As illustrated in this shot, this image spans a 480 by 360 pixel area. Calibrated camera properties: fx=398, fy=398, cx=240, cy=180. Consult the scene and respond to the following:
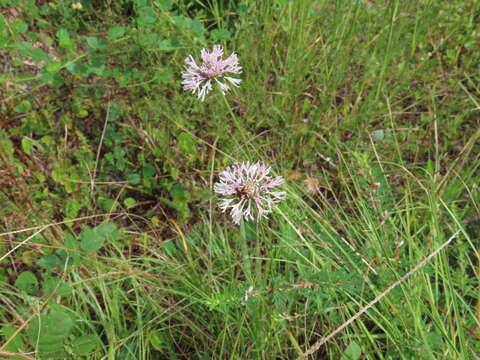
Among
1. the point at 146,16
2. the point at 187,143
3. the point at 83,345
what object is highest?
the point at 146,16

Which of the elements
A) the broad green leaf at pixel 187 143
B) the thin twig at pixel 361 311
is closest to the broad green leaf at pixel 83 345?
the thin twig at pixel 361 311

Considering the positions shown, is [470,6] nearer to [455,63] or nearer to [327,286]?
[455,63]

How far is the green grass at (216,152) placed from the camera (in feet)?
4.04

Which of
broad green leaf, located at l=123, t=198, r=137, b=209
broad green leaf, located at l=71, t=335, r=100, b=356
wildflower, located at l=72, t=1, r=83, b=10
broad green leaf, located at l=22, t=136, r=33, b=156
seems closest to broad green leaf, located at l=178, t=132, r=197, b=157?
A: broad green leaf, located at l=123, t=198, r=137, b=209

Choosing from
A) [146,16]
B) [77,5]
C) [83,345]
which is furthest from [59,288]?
[77,5]

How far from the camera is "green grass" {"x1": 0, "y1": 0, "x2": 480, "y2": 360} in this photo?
1.23 m

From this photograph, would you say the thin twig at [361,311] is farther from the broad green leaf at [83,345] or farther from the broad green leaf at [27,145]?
the broad green leaf at [27,145]

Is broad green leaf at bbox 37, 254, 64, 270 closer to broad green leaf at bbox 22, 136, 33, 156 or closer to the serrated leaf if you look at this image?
the serrated leaf

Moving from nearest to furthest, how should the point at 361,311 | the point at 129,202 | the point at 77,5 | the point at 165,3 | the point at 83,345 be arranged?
the point at 361,311, the point at 83,345, the point at 129,202, the point at 165,3, the point at 77,5

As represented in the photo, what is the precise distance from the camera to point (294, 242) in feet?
4.00

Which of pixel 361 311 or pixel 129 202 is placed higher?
pixel 361 311

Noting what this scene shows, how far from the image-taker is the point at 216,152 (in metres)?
1.73

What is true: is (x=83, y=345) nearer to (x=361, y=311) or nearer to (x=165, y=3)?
(x=361, y=311)

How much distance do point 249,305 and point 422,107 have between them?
149 centimetres
